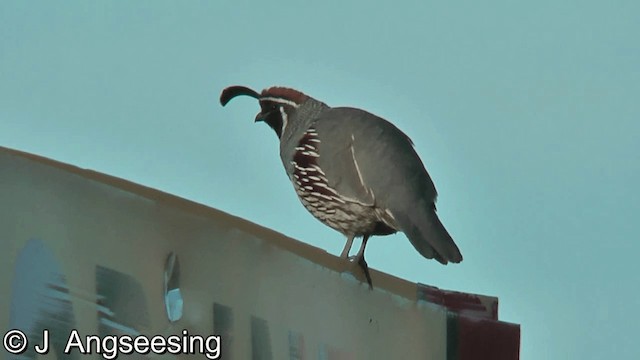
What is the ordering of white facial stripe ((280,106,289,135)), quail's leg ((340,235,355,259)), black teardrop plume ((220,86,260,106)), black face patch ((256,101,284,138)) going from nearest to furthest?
quail's leg ((340,235,355,259)), white facial stripe ((280,106,289,135)), black face patch ((256,101,284,138)), black teardrop plume ((220,86,260,106))

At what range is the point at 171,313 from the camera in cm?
442

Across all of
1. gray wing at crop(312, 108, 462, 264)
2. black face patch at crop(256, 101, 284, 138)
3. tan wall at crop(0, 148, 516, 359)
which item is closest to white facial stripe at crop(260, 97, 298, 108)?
black face patch at crop(256, 101, 284, 138)

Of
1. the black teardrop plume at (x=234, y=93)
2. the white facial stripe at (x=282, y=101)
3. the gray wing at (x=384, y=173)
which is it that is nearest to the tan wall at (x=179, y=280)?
the gray wing at (x=384, y=173)

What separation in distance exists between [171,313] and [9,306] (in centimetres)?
60

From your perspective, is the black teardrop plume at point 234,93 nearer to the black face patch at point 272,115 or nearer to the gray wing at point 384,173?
the black face patch at point 272,115

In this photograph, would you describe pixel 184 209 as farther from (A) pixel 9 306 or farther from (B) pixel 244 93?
(B) pixel 244 93

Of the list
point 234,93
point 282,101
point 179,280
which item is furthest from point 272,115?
point 179,280

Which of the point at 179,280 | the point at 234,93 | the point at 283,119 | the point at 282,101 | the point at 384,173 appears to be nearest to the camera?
the point at 179,280

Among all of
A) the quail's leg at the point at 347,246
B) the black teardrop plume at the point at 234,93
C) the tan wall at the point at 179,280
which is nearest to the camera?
the tan wall at the point at 179,280

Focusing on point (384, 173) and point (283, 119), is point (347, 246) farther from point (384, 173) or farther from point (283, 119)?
point (283, 119)

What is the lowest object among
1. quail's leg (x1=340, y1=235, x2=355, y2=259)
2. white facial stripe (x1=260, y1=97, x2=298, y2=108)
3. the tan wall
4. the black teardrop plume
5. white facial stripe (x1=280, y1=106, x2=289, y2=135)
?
the tan wall

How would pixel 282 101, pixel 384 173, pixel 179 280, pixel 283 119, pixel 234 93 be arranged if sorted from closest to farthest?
pixel 179 280 → pixel 384 173 → pixel 283 119 → pixel 282 101 → pixel 234 93

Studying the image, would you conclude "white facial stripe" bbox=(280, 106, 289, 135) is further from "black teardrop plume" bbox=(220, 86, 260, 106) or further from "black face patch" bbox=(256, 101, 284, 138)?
"black teardrop plume" bbox=(220, 86, 260, 106)

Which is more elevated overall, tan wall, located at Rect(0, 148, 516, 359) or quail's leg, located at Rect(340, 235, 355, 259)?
quail's leg, located at Rect(340, 235, 355, 259)
